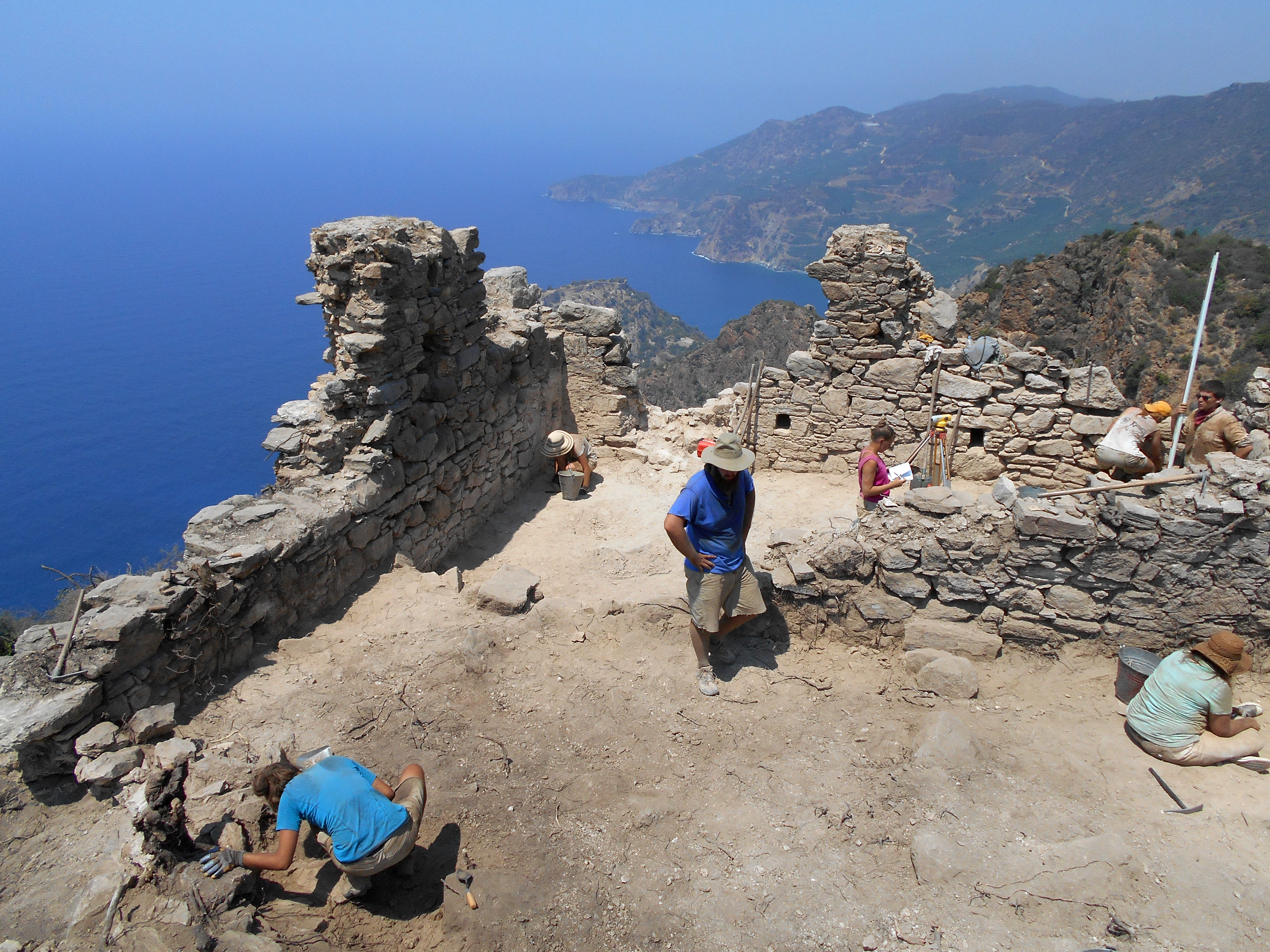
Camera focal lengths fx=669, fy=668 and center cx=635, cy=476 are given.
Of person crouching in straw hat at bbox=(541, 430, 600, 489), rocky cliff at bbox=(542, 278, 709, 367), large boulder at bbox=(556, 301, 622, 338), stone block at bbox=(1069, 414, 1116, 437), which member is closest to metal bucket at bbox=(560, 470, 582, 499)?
person crouching in straw hat at bbox=(541, 430, 600, 489)

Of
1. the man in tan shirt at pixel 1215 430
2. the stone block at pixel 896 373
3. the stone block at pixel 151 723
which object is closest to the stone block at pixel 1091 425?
the stone block at pixel 896 373

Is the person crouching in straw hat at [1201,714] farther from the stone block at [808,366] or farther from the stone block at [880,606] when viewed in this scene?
the stone block at [808,366]

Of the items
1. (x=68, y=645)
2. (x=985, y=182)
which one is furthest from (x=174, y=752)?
(x=985, y=182)

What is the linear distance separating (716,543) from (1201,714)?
3311mm

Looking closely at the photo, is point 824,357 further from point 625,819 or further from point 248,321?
point 248,321

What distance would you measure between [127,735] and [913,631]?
18.5 ft

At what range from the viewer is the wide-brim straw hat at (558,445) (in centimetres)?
971

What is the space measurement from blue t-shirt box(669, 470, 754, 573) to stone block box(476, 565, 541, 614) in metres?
1.83

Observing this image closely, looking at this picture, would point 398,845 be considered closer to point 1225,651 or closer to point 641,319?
point 1225,651

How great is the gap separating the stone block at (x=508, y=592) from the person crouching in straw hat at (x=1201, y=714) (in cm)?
476

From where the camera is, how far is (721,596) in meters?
5.13

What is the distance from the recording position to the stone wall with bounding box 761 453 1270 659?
15.7 ft

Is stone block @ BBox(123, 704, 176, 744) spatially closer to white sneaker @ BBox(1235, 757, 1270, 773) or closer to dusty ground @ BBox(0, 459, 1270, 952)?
dusty ground @ BBox(0, 459, 1270, 952)

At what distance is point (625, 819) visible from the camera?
418 centimetres
